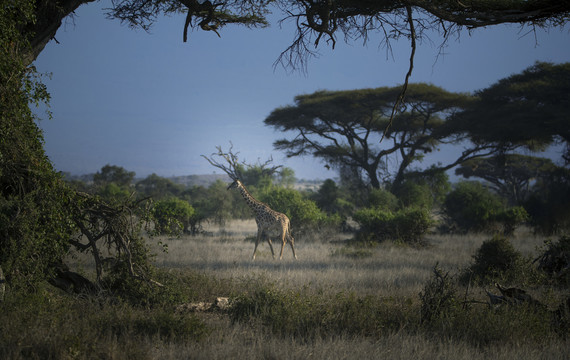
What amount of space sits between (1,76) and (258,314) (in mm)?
3979

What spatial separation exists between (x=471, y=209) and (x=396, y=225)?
532cm

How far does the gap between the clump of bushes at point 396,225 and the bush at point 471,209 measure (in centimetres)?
409

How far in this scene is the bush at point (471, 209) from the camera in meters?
17.8

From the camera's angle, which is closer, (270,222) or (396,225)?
A: (270,222)

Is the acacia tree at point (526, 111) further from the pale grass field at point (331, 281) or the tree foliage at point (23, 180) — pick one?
the tree foliage at point (23, 180)

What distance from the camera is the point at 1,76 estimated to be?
505cm

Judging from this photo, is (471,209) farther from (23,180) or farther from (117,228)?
(23,180)

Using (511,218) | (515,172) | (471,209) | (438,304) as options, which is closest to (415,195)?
(471,209)

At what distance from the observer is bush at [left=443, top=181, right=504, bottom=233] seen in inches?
701

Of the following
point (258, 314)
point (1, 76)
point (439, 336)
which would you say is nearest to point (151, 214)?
point (258, 314)

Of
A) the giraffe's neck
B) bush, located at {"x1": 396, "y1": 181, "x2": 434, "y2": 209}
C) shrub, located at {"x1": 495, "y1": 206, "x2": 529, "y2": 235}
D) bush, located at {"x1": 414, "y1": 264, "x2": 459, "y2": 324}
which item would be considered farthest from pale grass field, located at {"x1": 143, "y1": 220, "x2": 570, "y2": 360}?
bush, located at {"x1": 396, "y1": 181, "x2": 434, "y2": 209}

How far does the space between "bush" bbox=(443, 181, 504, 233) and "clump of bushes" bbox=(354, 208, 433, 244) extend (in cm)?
409

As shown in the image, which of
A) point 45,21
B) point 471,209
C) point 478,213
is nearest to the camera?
point 45,21

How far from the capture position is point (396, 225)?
1473cm
